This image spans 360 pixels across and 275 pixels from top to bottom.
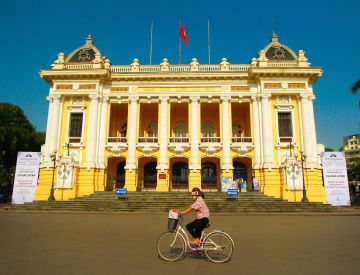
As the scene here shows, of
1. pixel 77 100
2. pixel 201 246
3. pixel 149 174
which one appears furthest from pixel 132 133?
pixel 201 246

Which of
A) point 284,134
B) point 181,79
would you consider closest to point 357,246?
point 284,134

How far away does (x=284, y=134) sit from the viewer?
27.8 metres

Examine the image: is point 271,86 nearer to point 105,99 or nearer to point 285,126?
point 285,126

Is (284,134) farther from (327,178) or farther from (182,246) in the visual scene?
(182,246)

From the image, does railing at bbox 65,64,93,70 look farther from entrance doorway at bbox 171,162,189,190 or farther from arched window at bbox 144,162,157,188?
entrance doorway at bbox 171,162,189,190

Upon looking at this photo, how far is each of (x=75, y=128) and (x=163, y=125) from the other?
8.98 meters

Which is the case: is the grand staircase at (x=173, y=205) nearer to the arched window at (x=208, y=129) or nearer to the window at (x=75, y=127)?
the window at (x=75, y=127)

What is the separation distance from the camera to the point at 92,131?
27938 mm

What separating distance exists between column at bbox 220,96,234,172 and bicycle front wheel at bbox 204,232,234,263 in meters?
21.6

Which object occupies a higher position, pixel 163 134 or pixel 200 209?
pixel 163 134

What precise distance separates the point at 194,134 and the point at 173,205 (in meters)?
8.86

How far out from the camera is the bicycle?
604 centimetres

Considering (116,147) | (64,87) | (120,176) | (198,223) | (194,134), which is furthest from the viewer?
(120,176)

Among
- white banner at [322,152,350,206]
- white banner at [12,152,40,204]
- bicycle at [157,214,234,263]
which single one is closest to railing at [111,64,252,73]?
white banner at [12,152,40,204]
